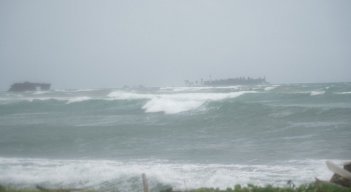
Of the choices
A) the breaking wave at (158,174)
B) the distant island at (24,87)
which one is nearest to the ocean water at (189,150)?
the breaking wave at (158,174)

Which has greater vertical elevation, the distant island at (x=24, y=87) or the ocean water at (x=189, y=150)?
the distant island at (x=24, y=87)

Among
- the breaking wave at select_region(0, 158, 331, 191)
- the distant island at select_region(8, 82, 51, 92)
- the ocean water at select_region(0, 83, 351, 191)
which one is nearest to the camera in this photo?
the breaking wave at select_region(0, 158, 331, 191)

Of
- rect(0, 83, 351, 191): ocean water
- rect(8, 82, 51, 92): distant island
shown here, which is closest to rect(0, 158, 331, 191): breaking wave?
rect(0, 83, 351, 191): ocean water

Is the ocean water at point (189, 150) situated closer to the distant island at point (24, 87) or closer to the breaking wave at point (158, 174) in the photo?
the breaking wave at point (158, 174)

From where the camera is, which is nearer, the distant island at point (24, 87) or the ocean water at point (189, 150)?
the ocean water at point (189, 150)

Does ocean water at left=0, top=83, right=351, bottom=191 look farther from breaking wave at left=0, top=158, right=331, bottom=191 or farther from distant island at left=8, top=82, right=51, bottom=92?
distant island at left=8, top=82, right=51, bottom=92

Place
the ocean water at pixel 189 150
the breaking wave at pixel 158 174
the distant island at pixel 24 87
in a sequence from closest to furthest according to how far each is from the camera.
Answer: the breaking wave at pixel 158 174, the ocean water at pixel 189 150, the distant island at pixel 24 87

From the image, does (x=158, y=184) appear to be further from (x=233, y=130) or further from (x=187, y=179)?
(x=233, y=130)

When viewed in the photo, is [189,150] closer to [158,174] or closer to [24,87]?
[158,174]

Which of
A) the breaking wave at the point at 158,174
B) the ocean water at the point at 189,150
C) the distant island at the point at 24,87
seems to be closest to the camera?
the breaking wave at the point at 158,174

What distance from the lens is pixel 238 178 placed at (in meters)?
8.58

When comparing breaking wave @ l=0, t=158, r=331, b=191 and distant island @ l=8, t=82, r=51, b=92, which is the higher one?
distant island @ l=8, t=82, r=51, b=92

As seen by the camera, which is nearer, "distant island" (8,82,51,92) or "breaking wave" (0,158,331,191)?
"breaking wave" (0,158,331,191)

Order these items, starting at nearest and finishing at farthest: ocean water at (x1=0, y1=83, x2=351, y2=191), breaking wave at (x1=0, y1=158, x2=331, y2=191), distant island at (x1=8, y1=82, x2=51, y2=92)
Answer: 1. breaking wave at (x1=0, y1=158, x2=331, y2=191)
2. ocean water at (x1=0, y1=83, x2=351, y2=191)
3. distant island at (x1=8, y1=82, x2=51, y2=92)
